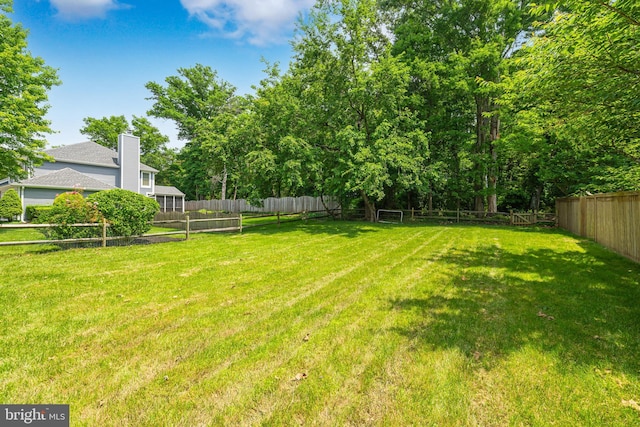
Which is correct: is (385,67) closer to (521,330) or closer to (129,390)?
(521,330)

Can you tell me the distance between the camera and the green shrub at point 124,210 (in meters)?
9.49

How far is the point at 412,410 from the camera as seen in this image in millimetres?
2254

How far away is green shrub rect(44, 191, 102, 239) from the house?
13303 mm

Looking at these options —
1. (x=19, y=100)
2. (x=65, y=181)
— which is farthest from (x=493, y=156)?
(x=65, y=181)

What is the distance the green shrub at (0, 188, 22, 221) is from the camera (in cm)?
1817

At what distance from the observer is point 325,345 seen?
323 cm

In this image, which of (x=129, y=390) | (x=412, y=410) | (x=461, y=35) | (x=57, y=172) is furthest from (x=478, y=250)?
(x=57, y=172)

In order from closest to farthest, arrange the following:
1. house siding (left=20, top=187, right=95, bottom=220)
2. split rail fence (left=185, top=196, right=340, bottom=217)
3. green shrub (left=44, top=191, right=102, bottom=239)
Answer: green shrub (left=44, top=191, right=102, bottom=239), house siding (left=20, top=187, right=95, bottom=220), split rail fence (left=185, top=196, right=340, bottom=217)

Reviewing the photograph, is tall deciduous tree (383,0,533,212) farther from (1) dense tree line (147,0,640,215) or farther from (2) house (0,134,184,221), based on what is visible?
(2) house (0,134,184,221)

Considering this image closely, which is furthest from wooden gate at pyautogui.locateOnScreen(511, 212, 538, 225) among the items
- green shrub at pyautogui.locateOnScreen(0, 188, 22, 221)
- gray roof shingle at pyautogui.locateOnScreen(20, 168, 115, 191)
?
green shrub at pyautogui.locateOnScreen(0, 188, 22, 221)

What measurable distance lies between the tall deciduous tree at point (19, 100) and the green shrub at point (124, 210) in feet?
25.6

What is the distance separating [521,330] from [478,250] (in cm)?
594

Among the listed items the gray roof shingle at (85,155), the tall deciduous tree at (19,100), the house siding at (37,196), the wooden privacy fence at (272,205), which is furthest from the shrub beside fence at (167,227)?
the wooden privacy fence at (272,205)

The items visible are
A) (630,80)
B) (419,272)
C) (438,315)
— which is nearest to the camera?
(438,315)
